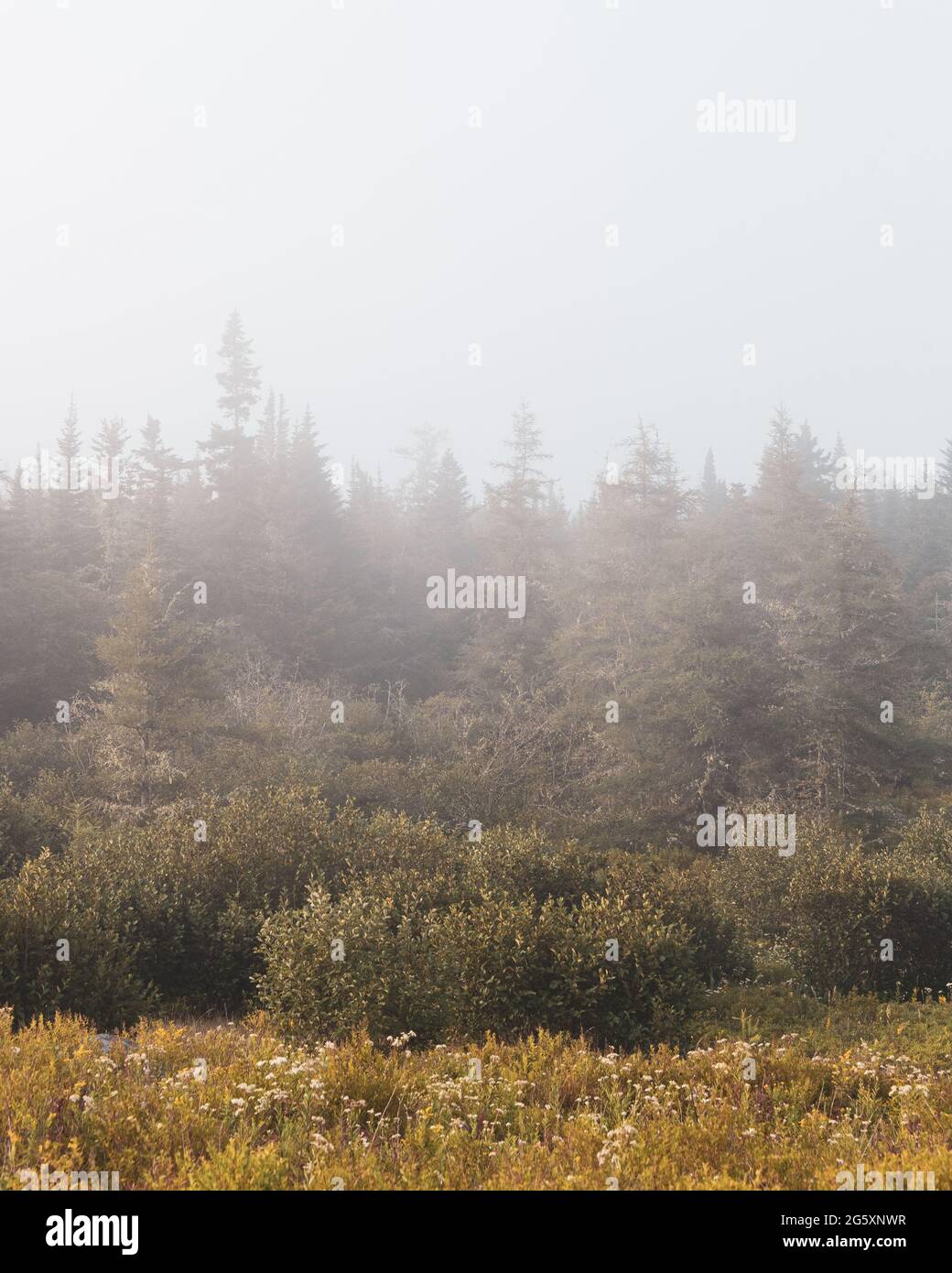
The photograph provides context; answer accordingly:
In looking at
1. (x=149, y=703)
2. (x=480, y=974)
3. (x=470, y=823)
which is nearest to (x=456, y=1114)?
(x=480, y=974)

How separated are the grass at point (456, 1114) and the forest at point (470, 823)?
0.17 feet

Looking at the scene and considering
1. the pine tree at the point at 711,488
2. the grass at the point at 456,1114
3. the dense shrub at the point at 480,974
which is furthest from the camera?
the pine tree at the point at 711,488

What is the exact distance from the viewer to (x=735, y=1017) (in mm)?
11492

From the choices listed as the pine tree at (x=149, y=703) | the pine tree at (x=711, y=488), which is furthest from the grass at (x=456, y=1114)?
the pine tree at (x=711, y=488)

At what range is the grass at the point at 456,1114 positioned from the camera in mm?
5176

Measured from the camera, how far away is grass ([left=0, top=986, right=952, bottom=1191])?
17.0ft

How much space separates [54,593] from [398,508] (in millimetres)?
48665

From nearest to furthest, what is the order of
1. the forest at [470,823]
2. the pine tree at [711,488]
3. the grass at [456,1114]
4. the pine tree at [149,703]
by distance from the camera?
the grass at [456,1114] → the forest at [470,823] → the pine tree at [149,703] → the pine tree at [711,488]

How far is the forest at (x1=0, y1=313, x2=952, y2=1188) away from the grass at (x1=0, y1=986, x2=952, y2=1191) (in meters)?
0.05

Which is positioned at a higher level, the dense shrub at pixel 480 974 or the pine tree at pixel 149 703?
the pine tree at pixel 149 703

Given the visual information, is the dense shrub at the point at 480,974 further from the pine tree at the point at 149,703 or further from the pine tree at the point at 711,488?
the pine tree at the point at 711,488

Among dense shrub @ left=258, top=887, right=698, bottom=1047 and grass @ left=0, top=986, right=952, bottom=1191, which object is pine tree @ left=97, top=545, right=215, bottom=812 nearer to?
dense shrub @ left=258, top=887, right=698, bottom=1047

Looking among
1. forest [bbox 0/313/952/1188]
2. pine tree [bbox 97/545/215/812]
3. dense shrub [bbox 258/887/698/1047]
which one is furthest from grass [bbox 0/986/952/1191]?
pine tree [bbox 97/545/215/812]

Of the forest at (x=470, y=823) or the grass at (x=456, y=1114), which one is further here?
the forest at (x=470, y=823)
